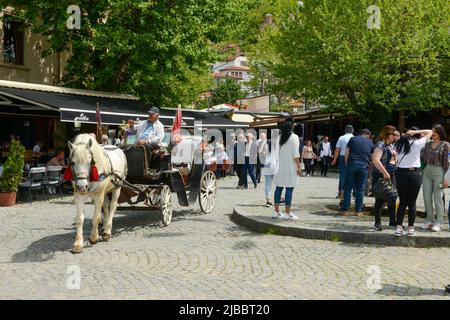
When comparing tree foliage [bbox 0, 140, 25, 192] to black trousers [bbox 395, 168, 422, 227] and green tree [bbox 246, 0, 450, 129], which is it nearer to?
black trousers [bbox 395, 168, 422, 227]

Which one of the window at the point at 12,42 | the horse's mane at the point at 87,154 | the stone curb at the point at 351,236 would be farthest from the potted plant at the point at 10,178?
the window at the point at 12,42

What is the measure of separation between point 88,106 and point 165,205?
22.8 ft

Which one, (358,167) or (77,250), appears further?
(358,167)

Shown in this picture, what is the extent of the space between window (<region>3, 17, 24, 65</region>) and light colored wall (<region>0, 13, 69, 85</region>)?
0.67 feet

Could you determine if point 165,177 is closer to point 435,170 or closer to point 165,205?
point 165,205

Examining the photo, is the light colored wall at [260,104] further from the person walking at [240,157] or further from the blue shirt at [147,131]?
the blue shirt at [147,131]

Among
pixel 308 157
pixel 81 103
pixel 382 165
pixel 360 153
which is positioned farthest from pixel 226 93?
pixel 382 165

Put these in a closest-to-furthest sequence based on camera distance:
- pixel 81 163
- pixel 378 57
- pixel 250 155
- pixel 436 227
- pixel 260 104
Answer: pixel 81 163
pixel 436 227
pixel 250 155
pixel 378 57
pixel 260 104

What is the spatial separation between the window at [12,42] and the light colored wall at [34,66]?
0.67ft

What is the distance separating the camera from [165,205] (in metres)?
9.54

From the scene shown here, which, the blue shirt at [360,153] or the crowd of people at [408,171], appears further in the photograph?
the blue shirt at [360,153]

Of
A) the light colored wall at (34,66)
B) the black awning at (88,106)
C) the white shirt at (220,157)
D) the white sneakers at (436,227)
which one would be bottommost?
the white sneakers at (436,227)

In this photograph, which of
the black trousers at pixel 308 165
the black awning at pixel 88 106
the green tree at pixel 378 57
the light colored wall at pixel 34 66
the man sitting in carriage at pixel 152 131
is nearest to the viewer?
the man sitting in carriage at pixel 152 131

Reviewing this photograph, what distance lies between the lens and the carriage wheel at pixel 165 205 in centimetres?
938
